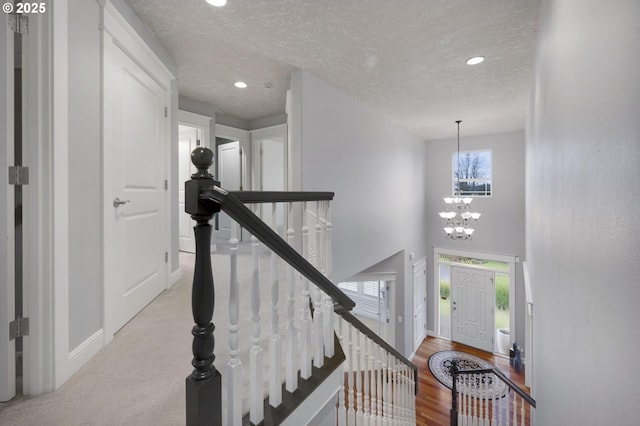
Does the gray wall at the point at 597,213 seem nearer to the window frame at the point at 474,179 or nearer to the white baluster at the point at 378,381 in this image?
the white baluster at the point at 378,381

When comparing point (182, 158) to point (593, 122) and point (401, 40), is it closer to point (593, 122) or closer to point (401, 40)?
point (401, 40)

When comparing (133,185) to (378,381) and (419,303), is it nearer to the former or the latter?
(378,381)

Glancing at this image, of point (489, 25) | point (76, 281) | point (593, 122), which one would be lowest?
point (76, 281)

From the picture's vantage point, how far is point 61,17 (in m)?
1.47

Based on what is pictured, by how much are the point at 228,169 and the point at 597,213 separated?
542cm

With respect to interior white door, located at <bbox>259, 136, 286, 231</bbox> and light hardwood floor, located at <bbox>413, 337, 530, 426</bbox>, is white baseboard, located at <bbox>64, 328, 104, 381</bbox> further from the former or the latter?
light hardwood floor, located at <bbox>413, 337, 530, 426</bbox>

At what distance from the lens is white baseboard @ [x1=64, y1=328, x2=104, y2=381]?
1522 millimetres

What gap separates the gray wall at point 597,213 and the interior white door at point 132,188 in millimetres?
2378

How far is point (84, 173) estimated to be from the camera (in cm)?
167

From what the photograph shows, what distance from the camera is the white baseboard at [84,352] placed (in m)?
1.52

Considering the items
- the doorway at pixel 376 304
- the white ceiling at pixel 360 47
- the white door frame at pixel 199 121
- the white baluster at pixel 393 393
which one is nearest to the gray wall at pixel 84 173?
the white ceiling at pixel 360 47

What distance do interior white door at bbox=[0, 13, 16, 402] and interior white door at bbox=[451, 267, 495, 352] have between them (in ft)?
24.8

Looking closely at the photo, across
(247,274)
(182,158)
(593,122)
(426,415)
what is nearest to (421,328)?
(426,415)

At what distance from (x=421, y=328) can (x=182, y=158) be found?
253 inches
